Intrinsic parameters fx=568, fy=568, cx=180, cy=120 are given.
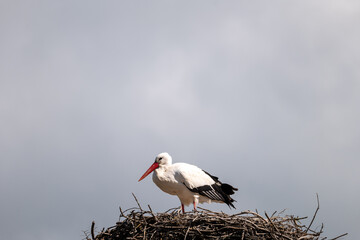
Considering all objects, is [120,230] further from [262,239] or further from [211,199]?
[211,199]

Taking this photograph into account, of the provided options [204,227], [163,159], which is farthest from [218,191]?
[204,227]

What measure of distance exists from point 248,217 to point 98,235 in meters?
2.10

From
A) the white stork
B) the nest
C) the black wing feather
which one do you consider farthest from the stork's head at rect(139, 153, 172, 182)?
the nest

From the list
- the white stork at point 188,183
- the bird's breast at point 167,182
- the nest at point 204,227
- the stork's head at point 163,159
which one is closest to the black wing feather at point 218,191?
the white stork at point 188,183

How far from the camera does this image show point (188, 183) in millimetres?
10242

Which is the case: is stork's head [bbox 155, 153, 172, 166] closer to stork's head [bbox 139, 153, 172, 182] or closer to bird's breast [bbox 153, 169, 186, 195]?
stork's head [bbox 139, 153, 172, 182]

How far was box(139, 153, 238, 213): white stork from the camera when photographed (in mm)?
10320

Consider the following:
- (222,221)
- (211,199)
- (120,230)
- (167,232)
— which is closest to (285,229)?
(222,221)

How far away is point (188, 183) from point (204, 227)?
281cm

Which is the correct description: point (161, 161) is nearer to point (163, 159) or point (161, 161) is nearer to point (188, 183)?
point (163, 159)

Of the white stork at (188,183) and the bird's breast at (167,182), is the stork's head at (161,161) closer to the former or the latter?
the white stork at (188,183)

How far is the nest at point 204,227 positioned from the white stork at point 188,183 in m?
2.47

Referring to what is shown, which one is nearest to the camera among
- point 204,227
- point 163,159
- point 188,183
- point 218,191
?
point 204,227

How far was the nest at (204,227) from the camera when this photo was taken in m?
7.32
